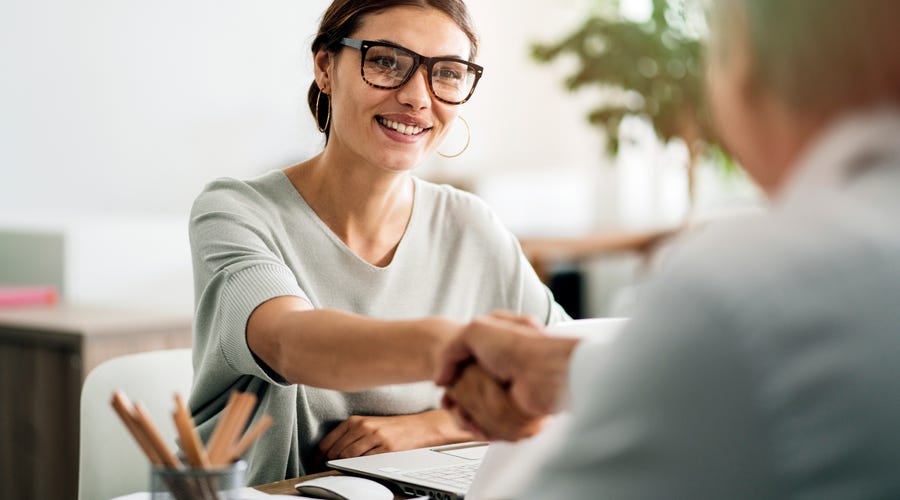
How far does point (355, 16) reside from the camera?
1670mm

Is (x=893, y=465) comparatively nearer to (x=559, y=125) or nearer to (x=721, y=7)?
(x=721, y=7)

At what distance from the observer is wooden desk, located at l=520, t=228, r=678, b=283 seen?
4.89m

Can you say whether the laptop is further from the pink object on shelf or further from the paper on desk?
the pink object on shelf

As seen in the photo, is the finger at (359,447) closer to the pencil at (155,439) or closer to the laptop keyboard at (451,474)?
the laptop keyboard at (451,474)

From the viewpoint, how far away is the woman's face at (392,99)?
1.66 metres

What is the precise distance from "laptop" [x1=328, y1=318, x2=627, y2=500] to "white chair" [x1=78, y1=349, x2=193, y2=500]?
1.37 feet

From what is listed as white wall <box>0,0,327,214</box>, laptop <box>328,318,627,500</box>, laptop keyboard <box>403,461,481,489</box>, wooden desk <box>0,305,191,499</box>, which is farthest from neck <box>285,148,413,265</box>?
white wall <box>0,0,327,214</box>

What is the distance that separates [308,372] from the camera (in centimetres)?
126

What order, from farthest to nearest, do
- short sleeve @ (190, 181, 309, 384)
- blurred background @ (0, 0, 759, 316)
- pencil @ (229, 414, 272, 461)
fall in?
1. blurred background @ (0, 0, 759, 316)
2. short sleeve @ (190, 181, 309, 384)
3. pencil @ (229, 414, 272, 461)

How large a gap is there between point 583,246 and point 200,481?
4.40 meters

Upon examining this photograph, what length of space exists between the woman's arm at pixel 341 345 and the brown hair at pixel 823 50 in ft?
1.91

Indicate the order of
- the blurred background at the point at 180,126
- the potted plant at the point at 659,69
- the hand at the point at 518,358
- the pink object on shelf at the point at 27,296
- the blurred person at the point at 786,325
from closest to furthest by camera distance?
the blurred person at the point at 786,325, the hand at the point at 518,358, the pink object on shelf at the point at 27,296, the blurred background at the point at 180,126, the potted plant at the point at 659,69

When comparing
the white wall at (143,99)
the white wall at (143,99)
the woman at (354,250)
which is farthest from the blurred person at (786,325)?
the white wall at (143,99)

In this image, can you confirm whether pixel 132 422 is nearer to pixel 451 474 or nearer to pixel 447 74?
pixel 451 474
